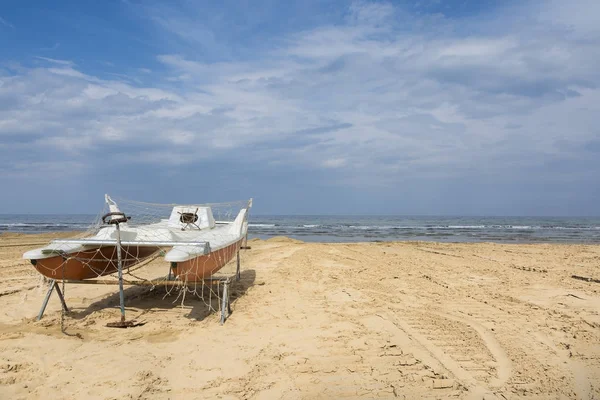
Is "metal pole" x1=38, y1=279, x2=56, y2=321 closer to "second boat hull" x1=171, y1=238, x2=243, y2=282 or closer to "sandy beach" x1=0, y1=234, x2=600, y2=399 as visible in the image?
"sandy beach" x1=0, y1=234, x2=600, y2=399

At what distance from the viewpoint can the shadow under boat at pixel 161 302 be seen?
6805 millimetres

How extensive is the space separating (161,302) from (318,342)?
12.3 ft

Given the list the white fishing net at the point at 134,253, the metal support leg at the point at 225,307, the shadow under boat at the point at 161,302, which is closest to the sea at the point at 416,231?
the shadow under boat at the point at 161,302

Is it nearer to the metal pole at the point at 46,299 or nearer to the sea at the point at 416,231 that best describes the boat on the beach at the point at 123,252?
the metal pole at the point at 46,299

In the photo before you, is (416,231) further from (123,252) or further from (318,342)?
(318,342)

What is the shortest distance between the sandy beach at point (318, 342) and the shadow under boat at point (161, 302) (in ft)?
0.13

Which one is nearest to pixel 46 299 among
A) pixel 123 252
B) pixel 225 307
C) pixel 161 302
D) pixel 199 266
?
pixel 123 252

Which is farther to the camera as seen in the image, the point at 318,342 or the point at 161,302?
the point at 161,302

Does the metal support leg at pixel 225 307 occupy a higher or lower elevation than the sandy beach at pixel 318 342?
higher

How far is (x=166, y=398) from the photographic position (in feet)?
12.9

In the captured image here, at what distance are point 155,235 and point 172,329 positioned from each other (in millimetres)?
1883

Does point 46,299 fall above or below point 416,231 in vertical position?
above

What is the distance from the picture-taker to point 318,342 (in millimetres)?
5309

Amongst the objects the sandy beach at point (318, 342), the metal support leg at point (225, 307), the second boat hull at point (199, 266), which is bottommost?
the sandy beach at point (318, 342)
